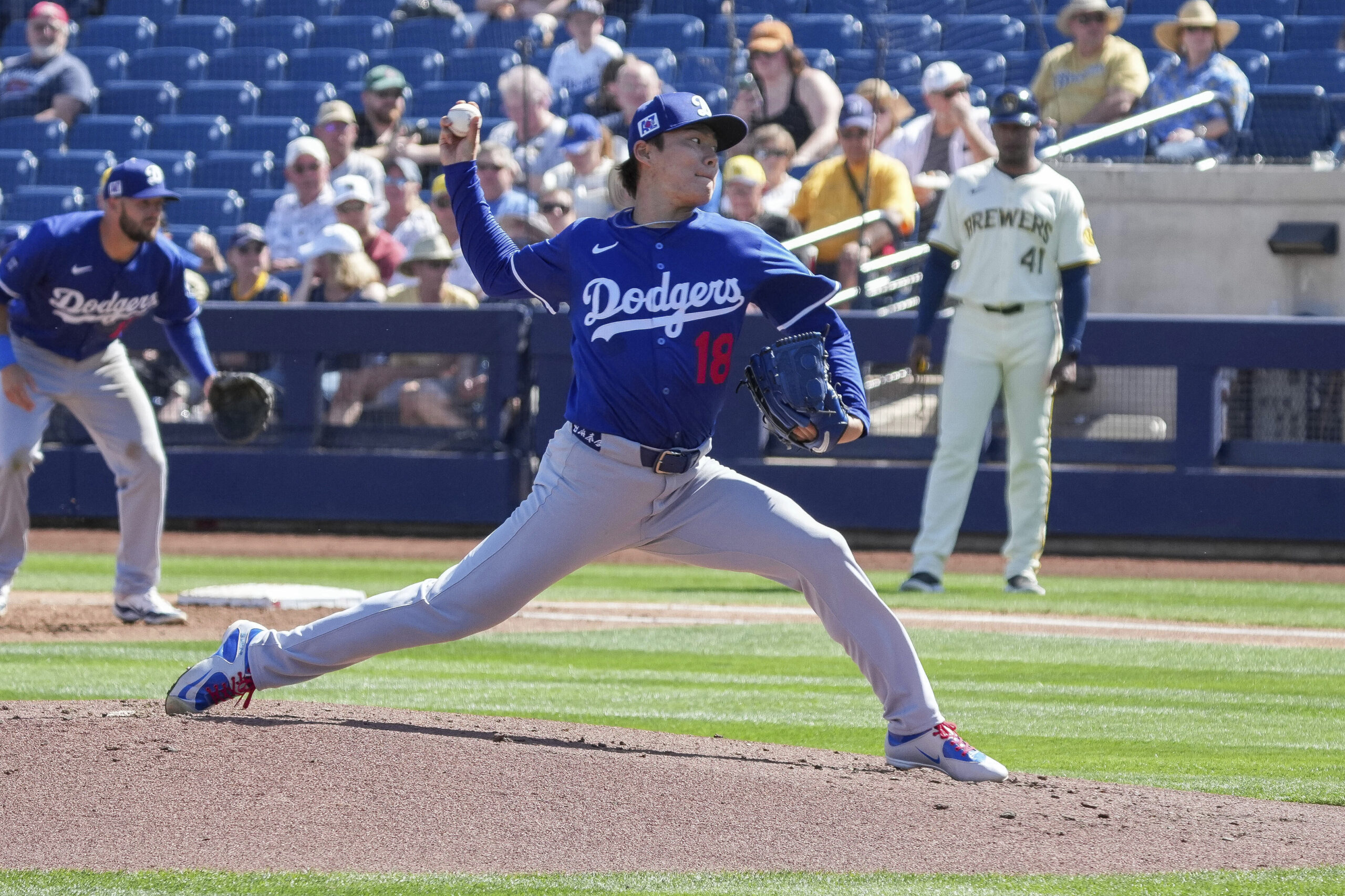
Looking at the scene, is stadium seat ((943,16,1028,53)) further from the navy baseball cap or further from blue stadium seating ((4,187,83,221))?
blue stadium seating ((4,187,83,221))

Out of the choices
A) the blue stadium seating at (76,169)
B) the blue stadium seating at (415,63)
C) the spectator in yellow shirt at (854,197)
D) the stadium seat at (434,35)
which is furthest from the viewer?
the stadium seat at (434,35)

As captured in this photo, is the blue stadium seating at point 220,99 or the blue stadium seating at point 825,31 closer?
the blue stadium seating at point 825,31

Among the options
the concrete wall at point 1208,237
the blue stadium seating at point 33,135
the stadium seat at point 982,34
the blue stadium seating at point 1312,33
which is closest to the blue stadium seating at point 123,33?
the blue stadium seating at point 33,135

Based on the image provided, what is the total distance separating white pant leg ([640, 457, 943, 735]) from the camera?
4750mm

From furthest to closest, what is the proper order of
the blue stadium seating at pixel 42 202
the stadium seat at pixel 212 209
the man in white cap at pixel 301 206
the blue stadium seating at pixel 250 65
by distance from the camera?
the blue stadium seating at pixel 250 65 → the blue stadium seating at pixel 42 202 → the stadium seat at pixel 212 209 → the man in white cap at pixel 301 206

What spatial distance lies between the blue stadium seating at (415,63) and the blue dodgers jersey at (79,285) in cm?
938

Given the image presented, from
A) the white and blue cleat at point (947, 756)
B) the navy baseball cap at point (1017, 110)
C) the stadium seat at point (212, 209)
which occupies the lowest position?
the white and blue cleat at point (947, 756)

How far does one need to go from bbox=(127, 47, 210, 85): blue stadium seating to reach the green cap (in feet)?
10.4

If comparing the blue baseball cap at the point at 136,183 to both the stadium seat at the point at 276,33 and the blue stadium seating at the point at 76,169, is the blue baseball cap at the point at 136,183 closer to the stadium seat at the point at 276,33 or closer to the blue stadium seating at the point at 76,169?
the blue stadium seating at the point at 76,169

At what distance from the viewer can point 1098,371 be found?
11867mm

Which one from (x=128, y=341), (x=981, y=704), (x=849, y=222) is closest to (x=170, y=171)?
(x=128, y=341)

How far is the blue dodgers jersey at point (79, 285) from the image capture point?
7.84 metres

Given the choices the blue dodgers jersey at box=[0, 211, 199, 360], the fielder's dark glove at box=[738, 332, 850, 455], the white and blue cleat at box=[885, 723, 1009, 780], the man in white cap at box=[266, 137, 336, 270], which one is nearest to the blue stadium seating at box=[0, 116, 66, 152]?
the man in white cap at box=[266, 137, 336, 270]

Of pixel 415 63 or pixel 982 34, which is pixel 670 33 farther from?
pixel 982 34
